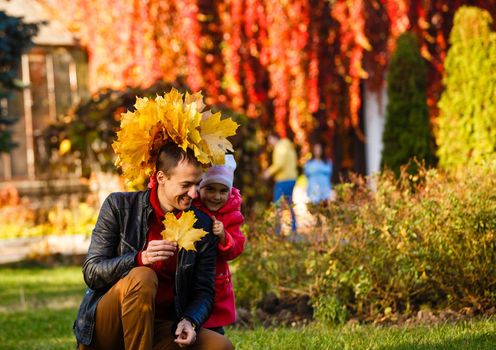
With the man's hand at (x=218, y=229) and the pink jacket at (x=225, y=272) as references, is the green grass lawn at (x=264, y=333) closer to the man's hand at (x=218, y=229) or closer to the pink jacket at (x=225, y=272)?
the pink jacket at (x=225, y=272)

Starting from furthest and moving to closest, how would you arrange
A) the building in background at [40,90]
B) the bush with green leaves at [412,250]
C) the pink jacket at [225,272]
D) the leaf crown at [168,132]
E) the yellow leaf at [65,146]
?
the building in background at [40,90] < the yellow leaf at [65,146] < the bush with green leaves at [412,250] < the pink jacket at [225,272] < the leaf crown at [168,132]

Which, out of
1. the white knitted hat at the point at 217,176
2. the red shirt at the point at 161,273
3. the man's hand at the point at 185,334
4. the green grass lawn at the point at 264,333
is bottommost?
the green grass lawn at the point at 264,333

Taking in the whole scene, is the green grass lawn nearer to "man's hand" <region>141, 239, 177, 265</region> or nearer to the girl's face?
the girl's face

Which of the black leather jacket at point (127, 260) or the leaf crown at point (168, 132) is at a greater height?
the leaf crown at point (168, 132)

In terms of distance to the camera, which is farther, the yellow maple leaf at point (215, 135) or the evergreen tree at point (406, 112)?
the evergreen tree at point (406, 112)

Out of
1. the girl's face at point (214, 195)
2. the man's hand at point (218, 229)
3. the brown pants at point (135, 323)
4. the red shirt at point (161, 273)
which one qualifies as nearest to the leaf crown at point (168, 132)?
the red shirt at point (161, 273)

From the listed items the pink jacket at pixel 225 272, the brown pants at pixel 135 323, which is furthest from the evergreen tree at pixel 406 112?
the brown pants at pixel 135 323

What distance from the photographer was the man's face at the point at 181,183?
432 centimetres

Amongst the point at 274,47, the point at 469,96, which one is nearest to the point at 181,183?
the point at 469,96

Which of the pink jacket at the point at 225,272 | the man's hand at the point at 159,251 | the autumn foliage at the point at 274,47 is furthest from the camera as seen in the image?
the autumn foliage at the point at 274,47

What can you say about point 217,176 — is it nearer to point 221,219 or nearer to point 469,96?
point 221,219

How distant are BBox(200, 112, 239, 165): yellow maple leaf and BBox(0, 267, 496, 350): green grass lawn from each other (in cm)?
158

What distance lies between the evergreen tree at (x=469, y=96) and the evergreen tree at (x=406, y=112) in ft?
2.08

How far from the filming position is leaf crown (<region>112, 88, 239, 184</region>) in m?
4.29
